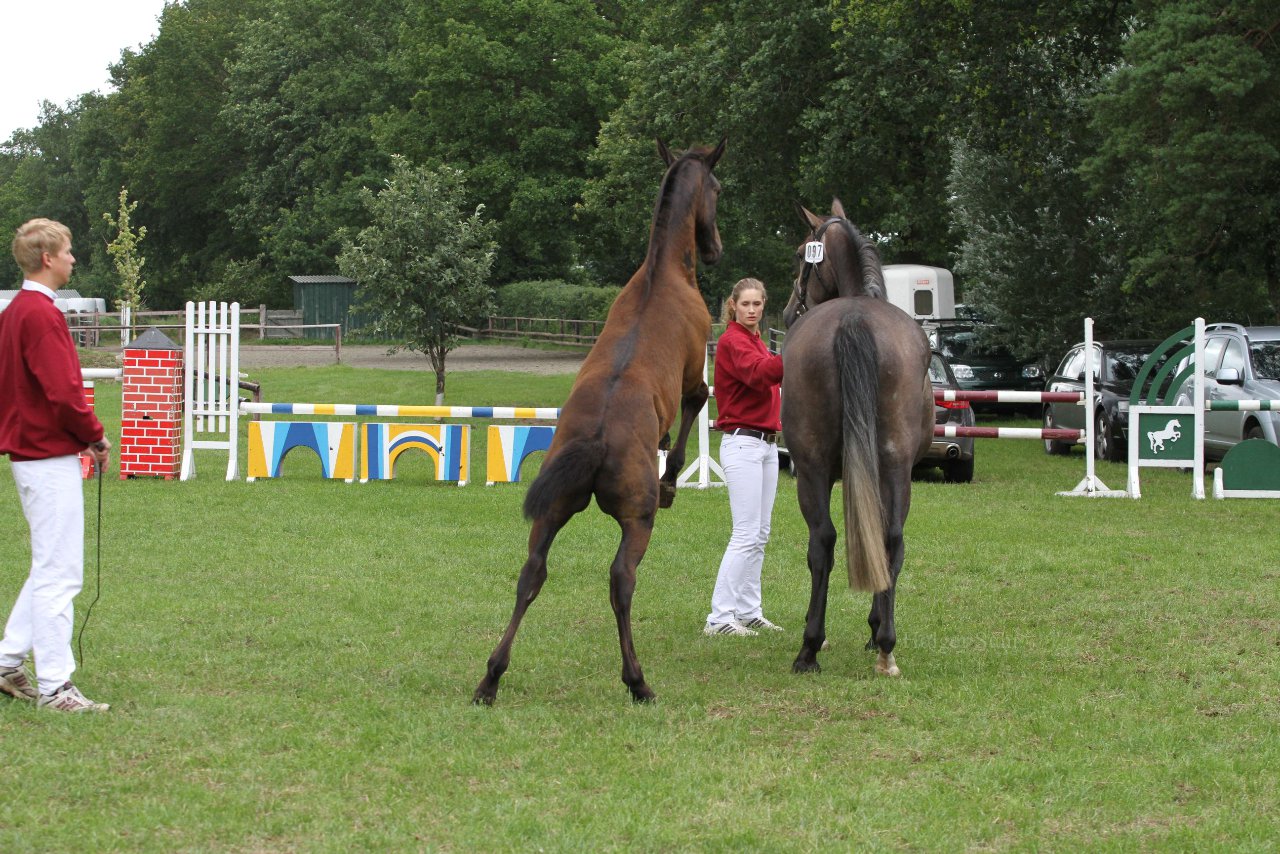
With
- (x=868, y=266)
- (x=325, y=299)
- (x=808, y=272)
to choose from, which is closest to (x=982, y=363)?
(x=808, y=272)

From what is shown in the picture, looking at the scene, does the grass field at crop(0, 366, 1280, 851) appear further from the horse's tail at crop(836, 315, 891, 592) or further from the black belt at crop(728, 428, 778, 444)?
the black belt at crop(728, 428, 778, 444)

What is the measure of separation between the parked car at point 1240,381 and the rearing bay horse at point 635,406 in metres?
10.8

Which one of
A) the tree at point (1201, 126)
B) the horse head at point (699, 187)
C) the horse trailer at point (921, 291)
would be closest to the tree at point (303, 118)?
the horse trailer at point (921, 291)

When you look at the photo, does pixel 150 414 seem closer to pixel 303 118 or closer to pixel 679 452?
pixel 679 452

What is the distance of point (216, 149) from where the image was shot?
213ft

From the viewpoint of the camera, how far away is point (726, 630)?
8.41 meters

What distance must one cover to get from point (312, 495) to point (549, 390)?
19.0 meters

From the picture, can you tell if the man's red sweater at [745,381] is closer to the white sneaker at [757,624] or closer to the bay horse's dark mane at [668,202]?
the bay horse's dark mane at [668,202]

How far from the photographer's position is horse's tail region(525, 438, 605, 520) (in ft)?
20.8

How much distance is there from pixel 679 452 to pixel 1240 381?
37.5 ft

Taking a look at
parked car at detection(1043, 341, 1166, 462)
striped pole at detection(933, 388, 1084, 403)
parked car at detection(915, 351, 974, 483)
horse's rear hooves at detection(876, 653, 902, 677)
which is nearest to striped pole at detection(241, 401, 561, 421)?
striped pole at detection(933, 388, 1084, 403)

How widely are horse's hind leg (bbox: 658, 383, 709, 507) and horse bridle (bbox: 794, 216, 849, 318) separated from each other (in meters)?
1.69

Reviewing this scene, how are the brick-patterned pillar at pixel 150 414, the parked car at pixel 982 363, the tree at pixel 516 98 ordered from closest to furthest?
the brick-patterned pillar at pixel 150 414
the parked car at pixel 982 363
the tree at pixel 516 98

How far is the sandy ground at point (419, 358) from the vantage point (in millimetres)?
41781
